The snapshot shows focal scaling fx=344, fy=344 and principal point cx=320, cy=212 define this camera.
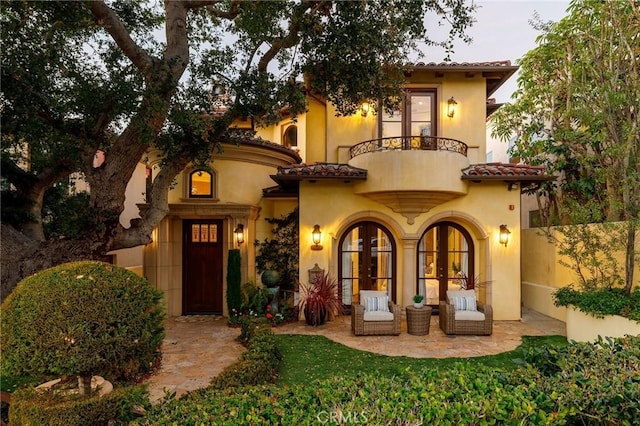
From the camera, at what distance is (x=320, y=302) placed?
32.9 ft

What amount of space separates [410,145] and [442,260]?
3936mm

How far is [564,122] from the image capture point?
12055mm

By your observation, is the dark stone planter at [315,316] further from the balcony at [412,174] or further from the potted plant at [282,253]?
the balcony at [412,174]

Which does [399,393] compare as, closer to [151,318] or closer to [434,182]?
[151,318]

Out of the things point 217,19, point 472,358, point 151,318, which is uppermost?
point 217,19

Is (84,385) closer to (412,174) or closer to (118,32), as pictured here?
(118,32)

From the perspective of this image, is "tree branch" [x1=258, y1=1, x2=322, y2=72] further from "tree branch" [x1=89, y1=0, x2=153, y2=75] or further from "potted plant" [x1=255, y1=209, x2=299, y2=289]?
"potted plant" [x1=255, y1=209, x2=299, y2=289]

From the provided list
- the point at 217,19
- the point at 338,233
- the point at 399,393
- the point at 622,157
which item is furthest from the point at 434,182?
the point at 399,393

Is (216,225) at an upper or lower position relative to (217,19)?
lower

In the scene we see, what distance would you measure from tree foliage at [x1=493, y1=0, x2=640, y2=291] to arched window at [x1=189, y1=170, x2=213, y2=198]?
10552 mm

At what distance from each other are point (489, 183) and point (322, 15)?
7.08m

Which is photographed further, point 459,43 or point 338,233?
point 338,233

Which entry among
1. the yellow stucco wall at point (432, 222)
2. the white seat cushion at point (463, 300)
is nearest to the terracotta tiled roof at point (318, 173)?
the yellow stucco wall at point (432, 222)

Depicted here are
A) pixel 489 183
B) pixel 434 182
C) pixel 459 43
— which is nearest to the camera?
pixel 459 43
